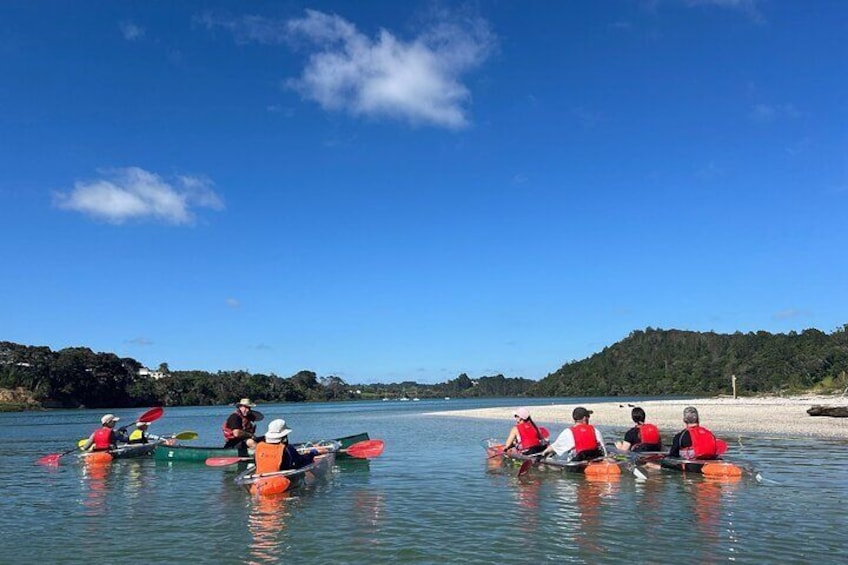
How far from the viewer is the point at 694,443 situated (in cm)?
1631

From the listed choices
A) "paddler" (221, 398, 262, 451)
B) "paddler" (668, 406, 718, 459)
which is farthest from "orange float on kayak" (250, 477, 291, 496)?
"paddler" (668, 406, 718, 459)

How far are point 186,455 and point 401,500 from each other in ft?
34.2

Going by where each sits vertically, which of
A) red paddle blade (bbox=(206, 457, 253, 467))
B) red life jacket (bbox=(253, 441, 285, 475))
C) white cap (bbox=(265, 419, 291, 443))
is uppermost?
white cap (bbox=(265, 419, 291, 443))

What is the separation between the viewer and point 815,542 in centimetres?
986

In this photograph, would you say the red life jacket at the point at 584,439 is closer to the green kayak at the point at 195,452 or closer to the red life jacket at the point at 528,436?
the red life jacket at the point at 528,436

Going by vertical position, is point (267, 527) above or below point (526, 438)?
below

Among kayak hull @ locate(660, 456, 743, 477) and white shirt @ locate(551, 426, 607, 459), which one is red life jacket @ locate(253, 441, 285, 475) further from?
kayak hull @ locate(660, 456, 743, 477)

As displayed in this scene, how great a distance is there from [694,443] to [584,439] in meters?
2.84

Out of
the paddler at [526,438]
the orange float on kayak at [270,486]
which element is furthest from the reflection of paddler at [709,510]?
the orange float on kayak at [270,486]

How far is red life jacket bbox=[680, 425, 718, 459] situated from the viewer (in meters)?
16.2

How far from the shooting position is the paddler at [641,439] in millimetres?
18234

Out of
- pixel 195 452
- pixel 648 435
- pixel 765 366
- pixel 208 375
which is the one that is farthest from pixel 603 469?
pixel 208 375

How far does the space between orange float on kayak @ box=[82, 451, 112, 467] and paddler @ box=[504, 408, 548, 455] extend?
14914 millimetres

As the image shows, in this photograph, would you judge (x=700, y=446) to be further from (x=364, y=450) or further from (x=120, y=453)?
(x=120, y=453)
